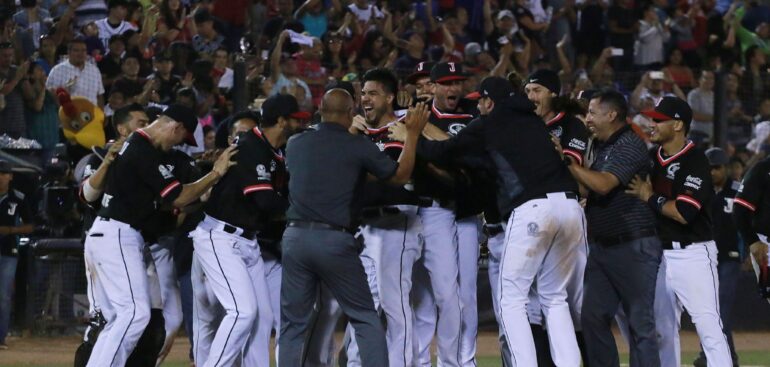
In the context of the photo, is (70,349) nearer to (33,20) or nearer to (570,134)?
(33,20)

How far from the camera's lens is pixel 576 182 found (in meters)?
8.74

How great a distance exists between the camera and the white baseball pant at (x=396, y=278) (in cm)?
884

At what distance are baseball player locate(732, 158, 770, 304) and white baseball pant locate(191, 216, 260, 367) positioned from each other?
3.74 meters

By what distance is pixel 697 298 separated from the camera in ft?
29.9

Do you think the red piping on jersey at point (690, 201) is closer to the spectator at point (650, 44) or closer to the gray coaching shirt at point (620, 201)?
the gray coaching shirt at point (620, 201)

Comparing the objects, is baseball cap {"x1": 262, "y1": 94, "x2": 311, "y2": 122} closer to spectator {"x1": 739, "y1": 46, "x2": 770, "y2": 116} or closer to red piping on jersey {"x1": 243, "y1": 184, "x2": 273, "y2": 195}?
red piping on jersey {"x1": 243, "y1": 184, "x2": 273, "y2": 195}

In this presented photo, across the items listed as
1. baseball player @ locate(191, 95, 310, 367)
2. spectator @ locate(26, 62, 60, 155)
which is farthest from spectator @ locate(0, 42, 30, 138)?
baseball player @ locate(191, 95, 310, 367)

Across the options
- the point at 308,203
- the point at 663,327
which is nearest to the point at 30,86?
the point at 308,203

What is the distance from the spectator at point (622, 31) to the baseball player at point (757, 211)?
9.83m

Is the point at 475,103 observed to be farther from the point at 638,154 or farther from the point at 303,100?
the point at 303,100

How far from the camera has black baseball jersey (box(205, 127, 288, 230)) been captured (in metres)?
9.02

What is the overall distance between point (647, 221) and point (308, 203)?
2.43 meters

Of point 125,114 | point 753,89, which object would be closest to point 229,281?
point 125,114

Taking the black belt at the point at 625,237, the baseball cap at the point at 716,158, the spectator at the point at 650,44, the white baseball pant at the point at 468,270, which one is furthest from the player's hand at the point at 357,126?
the spectator at the point at 650,44
